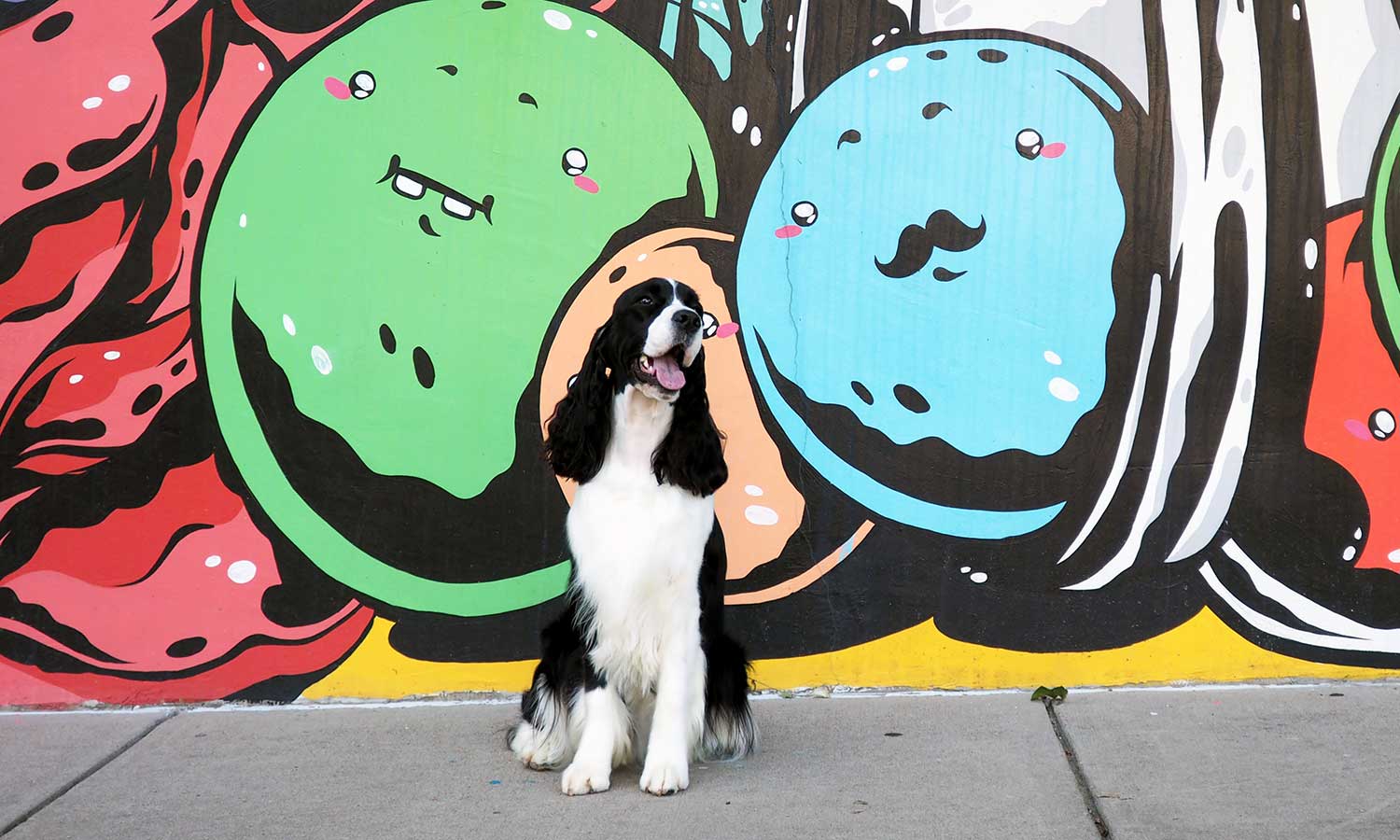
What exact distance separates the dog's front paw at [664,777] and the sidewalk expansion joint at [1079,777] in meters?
1.19

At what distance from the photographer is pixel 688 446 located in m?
3.61

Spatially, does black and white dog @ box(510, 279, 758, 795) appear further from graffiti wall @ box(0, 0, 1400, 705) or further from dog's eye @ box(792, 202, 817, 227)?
dog's eye @ box(792, 202, 817, 227)

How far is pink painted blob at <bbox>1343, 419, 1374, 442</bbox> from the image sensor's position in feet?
15.1

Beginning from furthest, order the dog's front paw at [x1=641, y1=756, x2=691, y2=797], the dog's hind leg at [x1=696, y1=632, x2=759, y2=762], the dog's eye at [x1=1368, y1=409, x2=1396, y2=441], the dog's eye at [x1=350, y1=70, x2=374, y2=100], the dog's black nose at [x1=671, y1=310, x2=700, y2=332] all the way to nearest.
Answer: the dog's eye at [x1=350, y1=70, x2=374, y2=100]
the dog's eye at [x1=1368, y1=409, x2=1396, y2=441]
the dog's hind leg at [x1=696, y1=632, x2=759, y2=762]
the dog's front paw at [x1=641, y1=756, x2=691, y2=797]
the dog's black nose at [x1=671, y1=310, x2=700, y2=332]

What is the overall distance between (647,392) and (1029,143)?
211 cm

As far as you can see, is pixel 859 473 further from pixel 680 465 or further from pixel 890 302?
pixel 680 465

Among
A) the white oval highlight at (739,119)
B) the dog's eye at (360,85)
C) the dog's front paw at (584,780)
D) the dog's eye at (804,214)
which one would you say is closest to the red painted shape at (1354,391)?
the dog's eye at (804,214)

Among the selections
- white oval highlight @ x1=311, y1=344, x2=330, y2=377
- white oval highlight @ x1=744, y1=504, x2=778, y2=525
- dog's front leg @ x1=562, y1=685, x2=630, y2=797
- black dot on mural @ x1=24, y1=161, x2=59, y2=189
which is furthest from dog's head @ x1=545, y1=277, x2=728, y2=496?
black dot on mural @ x1=24, y1=161, x2=59, y2=189

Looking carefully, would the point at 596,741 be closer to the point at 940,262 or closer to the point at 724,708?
the point at 724,708

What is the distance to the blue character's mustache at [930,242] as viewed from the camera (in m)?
4.65

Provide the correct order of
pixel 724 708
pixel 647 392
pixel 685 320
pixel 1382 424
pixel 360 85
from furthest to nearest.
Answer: pixel 360 85
pixel 1382 424
pixel 724 708
pixel 647 392
pixel 685 320

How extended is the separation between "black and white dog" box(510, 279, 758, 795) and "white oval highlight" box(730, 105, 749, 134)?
1355 millimetres

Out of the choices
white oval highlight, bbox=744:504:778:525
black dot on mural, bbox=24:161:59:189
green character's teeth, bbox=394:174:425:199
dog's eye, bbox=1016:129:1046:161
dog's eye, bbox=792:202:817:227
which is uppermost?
dog's eye, bbox=1016:129:1046:161

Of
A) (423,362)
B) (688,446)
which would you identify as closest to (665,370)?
(688,446)
